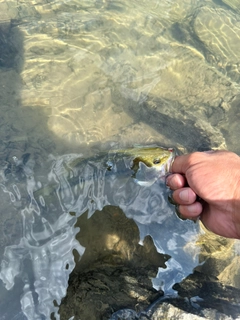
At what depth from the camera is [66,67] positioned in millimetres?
4539

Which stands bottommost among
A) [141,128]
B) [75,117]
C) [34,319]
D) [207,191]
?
[34,319]

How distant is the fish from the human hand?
0.53 feet

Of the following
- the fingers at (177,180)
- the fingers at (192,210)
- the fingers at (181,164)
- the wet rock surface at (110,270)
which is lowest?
the wet rock surface at (110,270)

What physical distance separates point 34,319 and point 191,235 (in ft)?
5.46

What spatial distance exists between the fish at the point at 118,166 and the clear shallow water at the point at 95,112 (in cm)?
3

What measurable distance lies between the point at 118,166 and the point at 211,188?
1123 millimetres

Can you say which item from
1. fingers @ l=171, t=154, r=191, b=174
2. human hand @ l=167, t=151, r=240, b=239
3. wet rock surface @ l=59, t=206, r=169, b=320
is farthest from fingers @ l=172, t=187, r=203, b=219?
wet rock surface @ l=59, t=206, r=169, b=320

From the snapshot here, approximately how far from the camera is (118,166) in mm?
3488

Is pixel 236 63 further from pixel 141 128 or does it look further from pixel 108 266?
pixel 108 266

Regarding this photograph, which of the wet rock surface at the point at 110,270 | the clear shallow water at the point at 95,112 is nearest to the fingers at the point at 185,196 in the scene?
the clear shallow water at the point at 95,112

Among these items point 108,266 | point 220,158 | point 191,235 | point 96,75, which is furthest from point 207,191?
point 96,75

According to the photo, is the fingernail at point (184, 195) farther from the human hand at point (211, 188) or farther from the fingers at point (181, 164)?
the fingers at point (181, 164)

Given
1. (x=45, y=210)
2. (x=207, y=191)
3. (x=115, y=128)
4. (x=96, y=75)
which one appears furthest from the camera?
(x=96, y=75)

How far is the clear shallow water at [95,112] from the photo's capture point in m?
2.97
